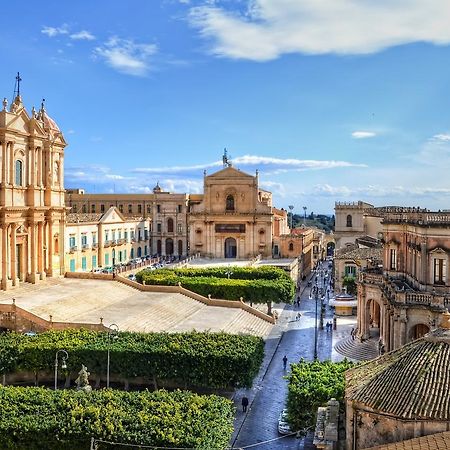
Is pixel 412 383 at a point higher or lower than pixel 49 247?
lower

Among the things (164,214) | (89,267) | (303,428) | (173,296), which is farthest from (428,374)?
(164,214)

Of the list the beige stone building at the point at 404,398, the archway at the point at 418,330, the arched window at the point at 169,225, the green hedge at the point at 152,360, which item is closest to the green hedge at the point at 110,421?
the beige stone building at the point at 404,398

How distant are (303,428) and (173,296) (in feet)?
90.2

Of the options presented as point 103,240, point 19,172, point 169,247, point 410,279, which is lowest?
point 169,247

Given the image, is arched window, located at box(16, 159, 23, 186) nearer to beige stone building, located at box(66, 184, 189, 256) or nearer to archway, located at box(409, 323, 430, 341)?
archway, located at box(409, 323, 430, 341)

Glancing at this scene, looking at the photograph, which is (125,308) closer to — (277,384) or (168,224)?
(277,384)

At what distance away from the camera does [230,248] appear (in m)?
89.1

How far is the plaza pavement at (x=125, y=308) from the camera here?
39.8m

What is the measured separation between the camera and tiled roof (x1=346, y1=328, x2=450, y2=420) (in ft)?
47.7

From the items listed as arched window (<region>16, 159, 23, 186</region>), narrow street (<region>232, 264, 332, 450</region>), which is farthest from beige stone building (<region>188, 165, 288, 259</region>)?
arched window (<region>16, 159, 23, 186</region>)

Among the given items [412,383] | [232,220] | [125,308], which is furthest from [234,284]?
[412,383]

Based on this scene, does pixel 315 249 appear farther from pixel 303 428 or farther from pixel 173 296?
pixel 303 428

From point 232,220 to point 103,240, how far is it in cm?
2000

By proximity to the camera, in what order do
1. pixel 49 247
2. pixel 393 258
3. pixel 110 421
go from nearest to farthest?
pixel 110 421, pixel 393 258, pixel 49 247
